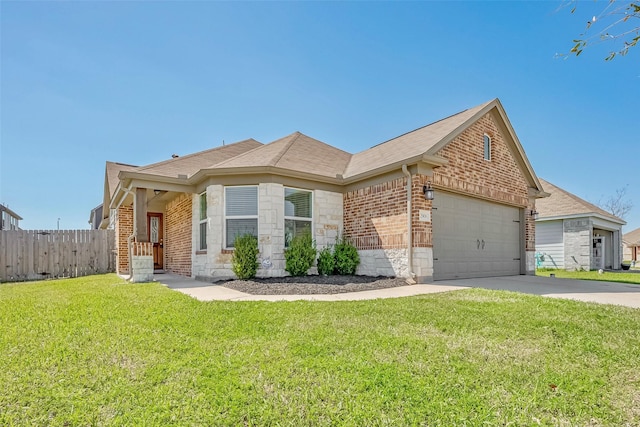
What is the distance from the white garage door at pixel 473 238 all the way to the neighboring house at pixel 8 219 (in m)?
29.9

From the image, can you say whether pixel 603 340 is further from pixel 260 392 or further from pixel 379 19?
pixel 379 19

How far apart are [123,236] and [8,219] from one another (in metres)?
23.5

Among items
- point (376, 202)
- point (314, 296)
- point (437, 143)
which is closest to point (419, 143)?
point (437, 143)

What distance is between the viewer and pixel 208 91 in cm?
1125

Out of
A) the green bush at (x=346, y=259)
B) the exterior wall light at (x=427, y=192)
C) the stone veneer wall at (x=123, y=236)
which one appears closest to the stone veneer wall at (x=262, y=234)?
the green bush at (x=346, y=259)

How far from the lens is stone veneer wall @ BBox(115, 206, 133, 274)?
40.7 feet

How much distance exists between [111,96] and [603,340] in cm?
1289

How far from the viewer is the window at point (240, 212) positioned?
29.0 feet

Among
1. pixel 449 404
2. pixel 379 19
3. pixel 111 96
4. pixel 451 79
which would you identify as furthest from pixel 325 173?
pixel 449 404

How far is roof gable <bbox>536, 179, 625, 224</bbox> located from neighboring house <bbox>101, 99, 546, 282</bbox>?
6933 millimetres

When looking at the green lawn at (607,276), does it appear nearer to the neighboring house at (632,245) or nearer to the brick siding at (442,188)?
the brick siding at (442,188)

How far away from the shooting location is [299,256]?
8.75 meters

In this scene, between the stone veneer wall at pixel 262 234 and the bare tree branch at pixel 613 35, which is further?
the stone veneer wall at pixel 262 234

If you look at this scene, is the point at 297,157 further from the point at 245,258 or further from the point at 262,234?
the point at 245,258
